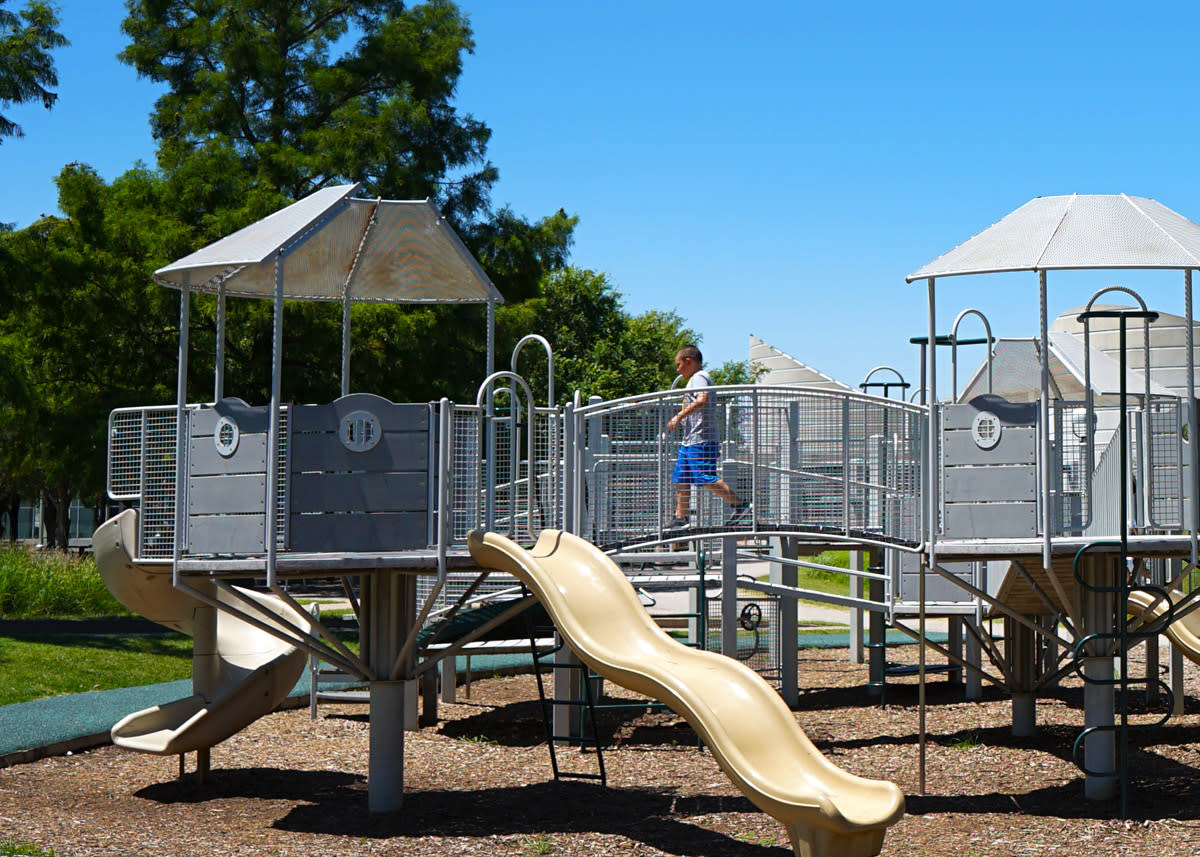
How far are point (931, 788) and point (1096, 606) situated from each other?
6.51ft

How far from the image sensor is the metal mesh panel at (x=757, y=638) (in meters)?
17.2

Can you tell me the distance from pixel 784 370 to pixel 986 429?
41.7 ft

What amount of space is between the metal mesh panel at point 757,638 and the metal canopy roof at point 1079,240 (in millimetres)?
Result: 6703

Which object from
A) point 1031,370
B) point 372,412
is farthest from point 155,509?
point 1031,370

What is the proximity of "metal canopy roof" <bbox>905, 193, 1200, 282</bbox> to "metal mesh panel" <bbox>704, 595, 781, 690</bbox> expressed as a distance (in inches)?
264

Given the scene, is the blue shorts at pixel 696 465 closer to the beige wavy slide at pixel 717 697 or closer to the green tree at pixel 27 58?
the beige wavy slide at pixel 717 697

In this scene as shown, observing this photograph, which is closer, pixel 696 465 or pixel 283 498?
pixel 283 498

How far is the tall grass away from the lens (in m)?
23.7

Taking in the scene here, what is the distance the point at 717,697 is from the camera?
26.8 ft

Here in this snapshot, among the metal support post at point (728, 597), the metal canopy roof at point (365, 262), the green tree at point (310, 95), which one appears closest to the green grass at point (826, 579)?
the green tree at point (310, 95)

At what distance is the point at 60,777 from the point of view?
451 inches

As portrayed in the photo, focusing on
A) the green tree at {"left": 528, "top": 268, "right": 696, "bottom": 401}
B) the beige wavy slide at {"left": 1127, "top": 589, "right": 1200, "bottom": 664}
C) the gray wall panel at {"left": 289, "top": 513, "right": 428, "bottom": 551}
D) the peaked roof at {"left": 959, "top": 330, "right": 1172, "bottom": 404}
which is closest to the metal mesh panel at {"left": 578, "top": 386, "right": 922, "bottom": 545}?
the gray wall panel at {"left": 289, "top": 513, "right": 428, "bottom": 551}

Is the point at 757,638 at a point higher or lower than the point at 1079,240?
lower

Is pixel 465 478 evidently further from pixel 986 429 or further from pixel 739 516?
pixel 986 429
